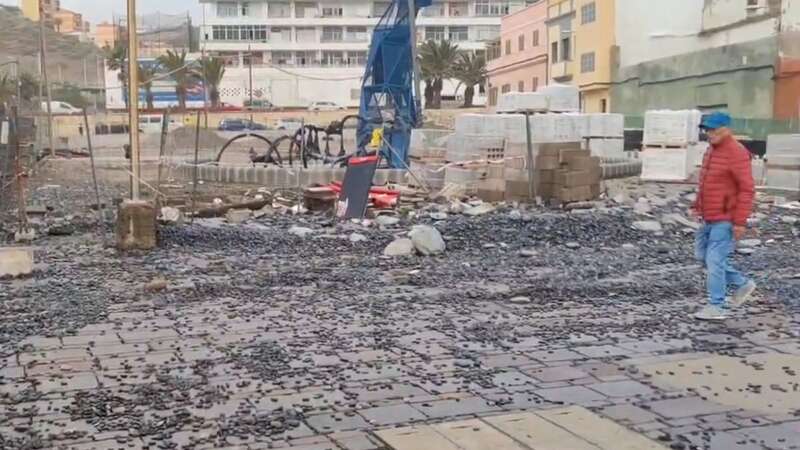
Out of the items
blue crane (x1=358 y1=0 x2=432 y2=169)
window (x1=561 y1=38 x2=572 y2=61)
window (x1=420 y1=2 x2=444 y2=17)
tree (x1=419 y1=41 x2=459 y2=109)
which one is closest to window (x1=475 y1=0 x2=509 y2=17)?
window (x1=420 y1=2 x2=444 y2=17)

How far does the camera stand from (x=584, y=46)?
50000 millimetres

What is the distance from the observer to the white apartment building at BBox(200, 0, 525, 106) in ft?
293

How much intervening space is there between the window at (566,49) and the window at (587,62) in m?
2.35

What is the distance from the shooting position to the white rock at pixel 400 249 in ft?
35.1

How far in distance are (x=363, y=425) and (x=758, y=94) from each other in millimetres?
31636

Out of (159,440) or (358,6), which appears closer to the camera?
(159,440)

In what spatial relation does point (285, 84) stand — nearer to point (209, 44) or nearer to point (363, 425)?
point (209, 44)

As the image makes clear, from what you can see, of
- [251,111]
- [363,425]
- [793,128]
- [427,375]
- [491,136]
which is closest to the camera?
[363,425]

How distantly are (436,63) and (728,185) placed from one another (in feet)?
224

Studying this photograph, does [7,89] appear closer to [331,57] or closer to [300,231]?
[300,231]

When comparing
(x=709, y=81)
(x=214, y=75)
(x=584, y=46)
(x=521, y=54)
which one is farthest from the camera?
(x=214, y=75)

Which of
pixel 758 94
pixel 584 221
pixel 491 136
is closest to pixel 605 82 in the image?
pixel 758 94

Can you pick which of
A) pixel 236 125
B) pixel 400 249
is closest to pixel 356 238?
pixel 400 249

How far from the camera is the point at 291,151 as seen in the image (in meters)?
24.8
